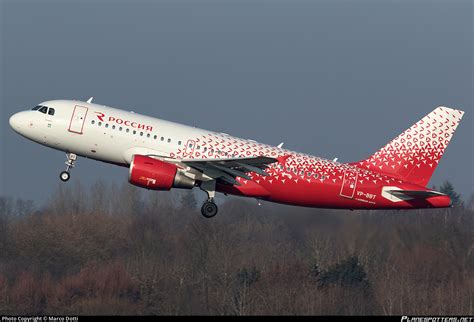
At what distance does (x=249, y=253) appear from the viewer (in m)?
80.6

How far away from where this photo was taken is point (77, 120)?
169ft

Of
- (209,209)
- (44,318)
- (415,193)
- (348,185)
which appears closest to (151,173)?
(209,209)

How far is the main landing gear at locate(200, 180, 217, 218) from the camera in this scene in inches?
2052

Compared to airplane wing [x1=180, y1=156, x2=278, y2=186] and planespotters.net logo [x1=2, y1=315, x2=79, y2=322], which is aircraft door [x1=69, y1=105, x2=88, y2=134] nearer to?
airplane wing [x1=180, y1=156, x2=278, y2=186]

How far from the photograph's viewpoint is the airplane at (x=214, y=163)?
5109 centimetres

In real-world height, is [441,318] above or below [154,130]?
below

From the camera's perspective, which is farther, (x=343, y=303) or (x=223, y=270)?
(x=223, y=270)

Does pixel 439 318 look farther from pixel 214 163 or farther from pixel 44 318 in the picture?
pixel 44 318

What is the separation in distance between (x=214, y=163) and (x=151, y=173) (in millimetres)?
2846

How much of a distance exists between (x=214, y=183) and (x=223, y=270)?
88.7ft

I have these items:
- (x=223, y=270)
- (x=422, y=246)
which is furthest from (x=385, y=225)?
(x=223, y=270)

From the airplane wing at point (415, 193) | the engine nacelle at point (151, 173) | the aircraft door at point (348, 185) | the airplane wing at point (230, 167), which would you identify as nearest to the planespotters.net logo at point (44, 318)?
the engine nacelle at point (151, 173)

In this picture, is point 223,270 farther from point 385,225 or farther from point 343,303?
point 385,225

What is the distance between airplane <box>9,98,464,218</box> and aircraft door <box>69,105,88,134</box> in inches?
1.8
